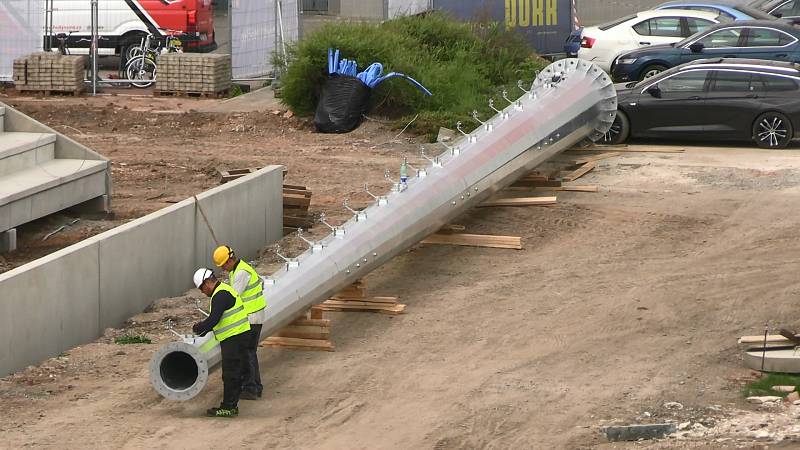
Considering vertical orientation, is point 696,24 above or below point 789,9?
below

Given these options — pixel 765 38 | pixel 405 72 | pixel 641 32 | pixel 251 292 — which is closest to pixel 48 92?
pixel 405 72

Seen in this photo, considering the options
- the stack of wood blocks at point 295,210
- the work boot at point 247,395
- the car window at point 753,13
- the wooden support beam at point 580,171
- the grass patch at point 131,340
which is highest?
the car window at point 753,13

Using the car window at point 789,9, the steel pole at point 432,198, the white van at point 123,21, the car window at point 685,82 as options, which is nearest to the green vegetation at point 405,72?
the car window at point 685,82

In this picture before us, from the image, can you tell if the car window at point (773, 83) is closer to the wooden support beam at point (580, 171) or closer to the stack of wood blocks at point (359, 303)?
the wooden support beam at point (580, 171)

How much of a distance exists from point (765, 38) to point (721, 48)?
34.4 inches

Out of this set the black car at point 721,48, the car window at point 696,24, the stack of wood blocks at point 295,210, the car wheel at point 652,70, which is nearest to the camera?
the stack of wood blocks at point 295,210

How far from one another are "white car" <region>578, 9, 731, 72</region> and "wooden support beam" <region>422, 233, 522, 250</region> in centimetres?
1295

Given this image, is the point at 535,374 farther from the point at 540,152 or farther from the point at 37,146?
the point at 37,146

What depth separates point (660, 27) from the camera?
101 feet

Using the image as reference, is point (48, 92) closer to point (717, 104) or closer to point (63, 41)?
point (63, 41)

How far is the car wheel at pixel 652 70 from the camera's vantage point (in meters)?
28.5

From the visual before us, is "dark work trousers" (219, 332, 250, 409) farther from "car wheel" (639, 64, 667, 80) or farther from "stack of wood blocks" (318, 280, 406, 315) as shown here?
"car wheel" (639, 64, 667, 80)

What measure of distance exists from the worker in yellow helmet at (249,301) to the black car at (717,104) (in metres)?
12.8

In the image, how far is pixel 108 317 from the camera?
15102 mm
